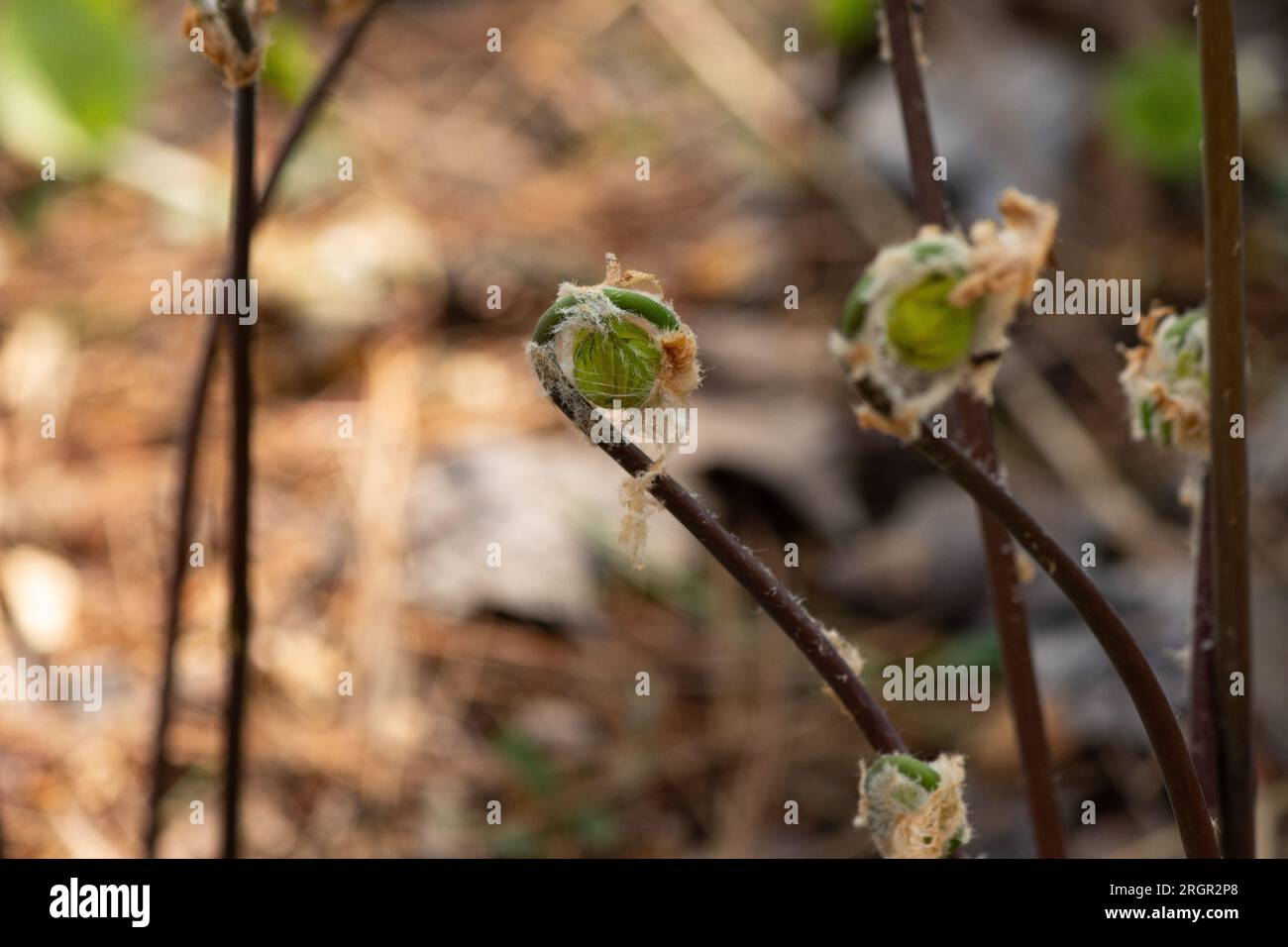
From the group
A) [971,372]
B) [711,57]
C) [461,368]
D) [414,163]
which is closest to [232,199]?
[971,372]

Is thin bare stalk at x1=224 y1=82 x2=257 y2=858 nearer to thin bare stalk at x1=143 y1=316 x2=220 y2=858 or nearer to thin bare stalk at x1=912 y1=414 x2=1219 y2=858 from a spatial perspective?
thin bare stalk at x1=143 y1=316 x2=220 y2=858

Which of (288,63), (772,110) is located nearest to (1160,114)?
(772,110)

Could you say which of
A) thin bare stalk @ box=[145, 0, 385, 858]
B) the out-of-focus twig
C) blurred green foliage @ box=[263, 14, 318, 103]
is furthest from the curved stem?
the out-of-focus twig

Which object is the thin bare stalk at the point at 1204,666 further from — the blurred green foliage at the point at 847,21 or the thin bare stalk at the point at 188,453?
the blurred green foliage at the point at 847,21

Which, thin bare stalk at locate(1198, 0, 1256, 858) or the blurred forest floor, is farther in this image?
the blurred forest floor

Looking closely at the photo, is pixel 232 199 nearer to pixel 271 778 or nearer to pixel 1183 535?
pixel 271 778
